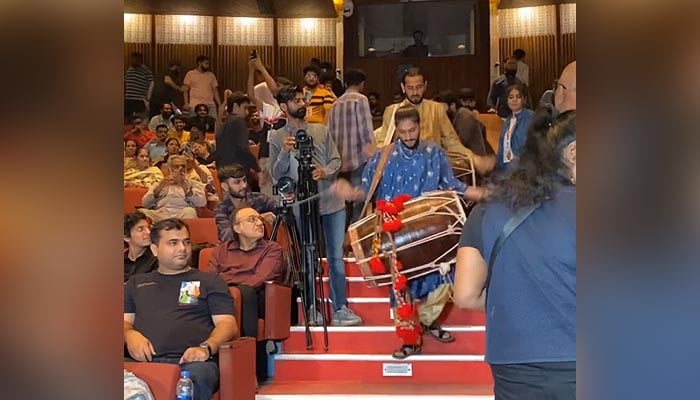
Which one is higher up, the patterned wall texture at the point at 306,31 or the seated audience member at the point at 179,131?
the patterned wall texture at the point at 306,31

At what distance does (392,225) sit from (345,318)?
832 mm

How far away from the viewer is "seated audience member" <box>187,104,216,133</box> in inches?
362

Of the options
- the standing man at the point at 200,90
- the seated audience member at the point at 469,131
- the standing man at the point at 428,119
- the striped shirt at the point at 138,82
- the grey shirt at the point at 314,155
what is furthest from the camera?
the standing man at the point at 200,90

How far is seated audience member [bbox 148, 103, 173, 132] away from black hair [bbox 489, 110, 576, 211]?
24.6ft

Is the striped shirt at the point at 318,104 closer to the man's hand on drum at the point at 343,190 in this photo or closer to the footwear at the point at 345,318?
the man's hand on drum at the point at 343,190

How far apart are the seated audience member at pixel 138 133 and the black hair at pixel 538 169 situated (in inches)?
246

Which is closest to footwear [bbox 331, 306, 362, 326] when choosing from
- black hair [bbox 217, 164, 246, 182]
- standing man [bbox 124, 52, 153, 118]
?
black hair [bbox 217, 164, 246, 182]

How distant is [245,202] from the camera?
5070 mm

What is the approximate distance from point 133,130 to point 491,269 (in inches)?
265

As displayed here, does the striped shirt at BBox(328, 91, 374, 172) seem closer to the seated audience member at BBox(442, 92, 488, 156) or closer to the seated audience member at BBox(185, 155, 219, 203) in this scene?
the seated audience member at BBox(442, 92, 488, 156)

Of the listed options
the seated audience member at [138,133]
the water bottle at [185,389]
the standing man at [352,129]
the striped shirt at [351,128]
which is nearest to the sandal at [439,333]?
the standing man at [352,129]

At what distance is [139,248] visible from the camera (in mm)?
4281

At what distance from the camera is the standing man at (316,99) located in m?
5.88

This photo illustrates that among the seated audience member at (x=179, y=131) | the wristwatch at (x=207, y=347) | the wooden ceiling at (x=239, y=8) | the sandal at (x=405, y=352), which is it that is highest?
the wooden ceiling at (x=239, y=8)
